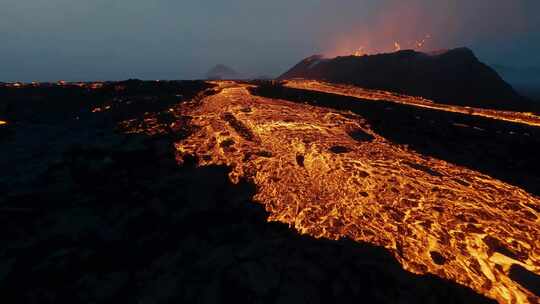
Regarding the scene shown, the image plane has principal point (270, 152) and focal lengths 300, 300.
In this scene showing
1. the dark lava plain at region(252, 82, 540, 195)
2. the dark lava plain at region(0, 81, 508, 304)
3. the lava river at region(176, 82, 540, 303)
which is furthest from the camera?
the dark lava plain at region(252, 82, 540, 195)

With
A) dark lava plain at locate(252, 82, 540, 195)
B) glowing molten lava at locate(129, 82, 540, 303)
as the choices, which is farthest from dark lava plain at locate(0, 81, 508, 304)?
glowing molten lava at locate(129, 82, 540, 303)

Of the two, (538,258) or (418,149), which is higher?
(418,149)

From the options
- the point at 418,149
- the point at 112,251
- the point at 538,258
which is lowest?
the point at 112,251

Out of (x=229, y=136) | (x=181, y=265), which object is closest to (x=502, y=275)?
(x=181, y=265)

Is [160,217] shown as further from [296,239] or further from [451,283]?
[451,283]

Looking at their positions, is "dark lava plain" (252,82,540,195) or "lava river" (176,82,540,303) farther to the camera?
"dark lava plain" (252,82,540,195)

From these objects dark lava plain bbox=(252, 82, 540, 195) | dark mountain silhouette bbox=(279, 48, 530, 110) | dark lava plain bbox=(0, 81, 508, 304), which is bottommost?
dark lava plain bbox=(0, 81, 508, 304)

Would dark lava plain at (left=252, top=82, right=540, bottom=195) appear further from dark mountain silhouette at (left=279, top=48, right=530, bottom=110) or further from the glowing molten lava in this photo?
dark mountain silhouette at (left=279, top=48, right=530, bottom=110)

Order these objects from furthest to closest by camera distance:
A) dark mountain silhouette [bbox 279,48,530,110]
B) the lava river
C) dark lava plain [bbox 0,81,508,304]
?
dark mountain silhouette [bbox 279,48,530,110] < the lava river < dark lava plain [bbox 0,81,508,304]
